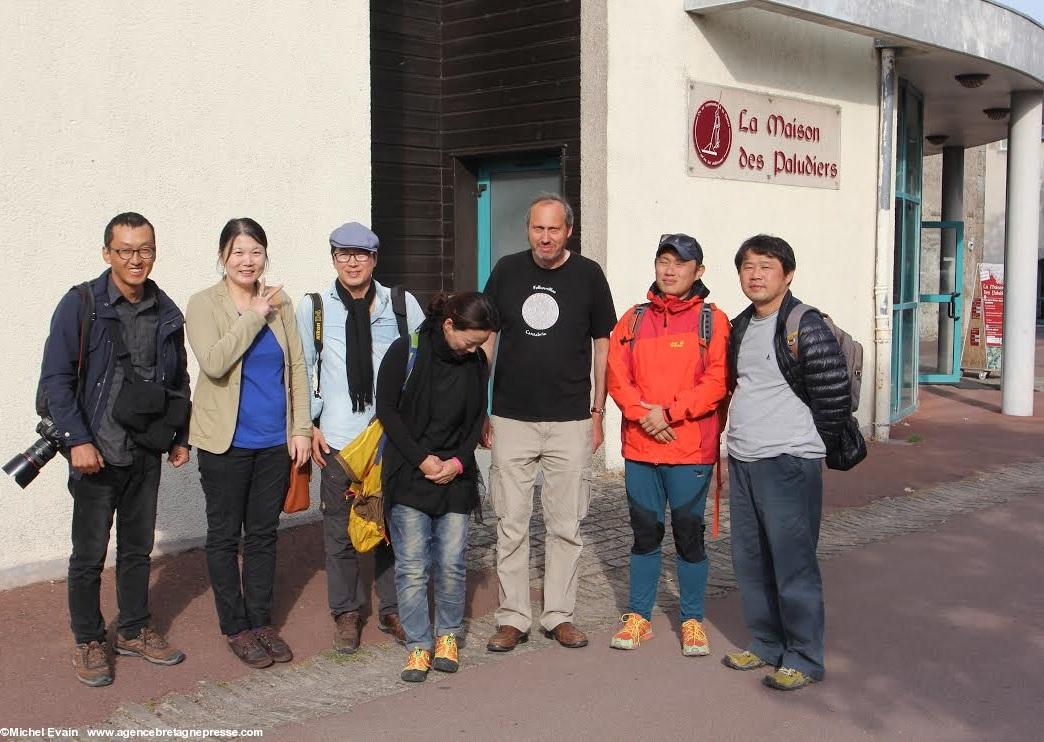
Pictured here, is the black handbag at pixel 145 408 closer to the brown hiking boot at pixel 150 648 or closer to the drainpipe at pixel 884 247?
the brown hiking boot at pixel 150 648

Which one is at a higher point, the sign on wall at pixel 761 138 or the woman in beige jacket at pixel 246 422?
the sign on wall at pixel 761 138

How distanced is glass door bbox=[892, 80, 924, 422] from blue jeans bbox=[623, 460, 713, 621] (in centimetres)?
760

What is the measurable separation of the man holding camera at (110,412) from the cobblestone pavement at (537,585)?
0.43 meters

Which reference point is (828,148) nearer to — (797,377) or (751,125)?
(751,125)

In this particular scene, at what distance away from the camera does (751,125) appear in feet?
31.7

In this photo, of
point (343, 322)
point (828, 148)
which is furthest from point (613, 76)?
point (343, 322)

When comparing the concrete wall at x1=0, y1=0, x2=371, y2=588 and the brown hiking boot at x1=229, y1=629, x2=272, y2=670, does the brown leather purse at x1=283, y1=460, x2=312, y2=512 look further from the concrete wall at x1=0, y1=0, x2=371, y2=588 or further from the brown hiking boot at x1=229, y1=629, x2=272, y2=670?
the concrete wall at x1=0, y1=0, x2=371, y2=588

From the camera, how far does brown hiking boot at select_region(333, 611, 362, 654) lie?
4.96 meters

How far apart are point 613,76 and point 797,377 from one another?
15.1ft

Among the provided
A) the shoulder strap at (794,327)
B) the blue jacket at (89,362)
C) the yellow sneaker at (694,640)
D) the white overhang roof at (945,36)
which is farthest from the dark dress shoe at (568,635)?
the white overhang roof at (945,36)

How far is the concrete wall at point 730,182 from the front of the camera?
869 centimetres

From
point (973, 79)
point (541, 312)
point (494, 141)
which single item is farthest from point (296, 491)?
point (973, 79)

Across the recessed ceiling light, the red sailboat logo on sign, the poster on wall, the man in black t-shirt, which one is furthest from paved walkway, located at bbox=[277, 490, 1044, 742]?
the poster on wall

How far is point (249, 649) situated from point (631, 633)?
1.61 meters
